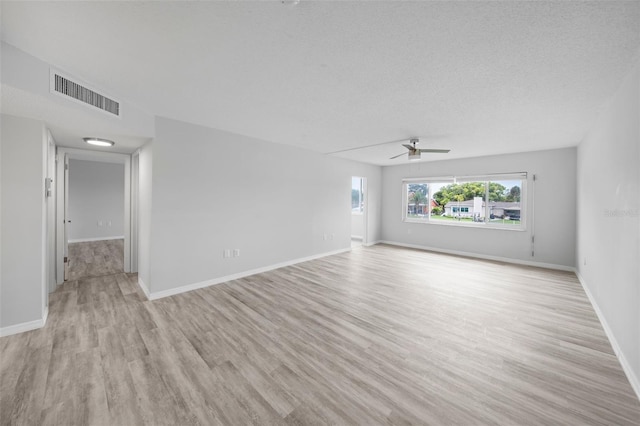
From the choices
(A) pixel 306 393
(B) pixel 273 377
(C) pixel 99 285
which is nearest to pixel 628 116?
(A) pixel 306 393

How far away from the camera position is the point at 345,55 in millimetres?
1881

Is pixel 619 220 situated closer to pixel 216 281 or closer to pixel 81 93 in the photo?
pixel 216 281

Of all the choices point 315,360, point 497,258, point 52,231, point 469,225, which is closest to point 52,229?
point 52,231

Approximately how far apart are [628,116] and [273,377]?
3776 mm

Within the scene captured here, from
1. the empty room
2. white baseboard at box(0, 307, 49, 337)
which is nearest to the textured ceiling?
the empty room

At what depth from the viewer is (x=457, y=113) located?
3.06 metres

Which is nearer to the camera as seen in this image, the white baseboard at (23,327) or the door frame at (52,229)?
the white baseboard at (23,327)

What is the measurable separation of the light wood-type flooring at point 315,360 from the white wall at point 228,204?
1.86 feet

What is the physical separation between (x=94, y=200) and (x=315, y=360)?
8712 millimetres

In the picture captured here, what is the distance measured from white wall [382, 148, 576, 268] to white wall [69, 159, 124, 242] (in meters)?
9.17

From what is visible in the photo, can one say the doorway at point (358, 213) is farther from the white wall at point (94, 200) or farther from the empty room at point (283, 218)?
the white wall at point (94, 200)

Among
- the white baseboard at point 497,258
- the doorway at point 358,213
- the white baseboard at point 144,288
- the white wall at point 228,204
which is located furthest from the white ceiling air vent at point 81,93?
the white baseboard at point 497,258

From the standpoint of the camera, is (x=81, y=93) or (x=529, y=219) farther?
(x=529, y=219)

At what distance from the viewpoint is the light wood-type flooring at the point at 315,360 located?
62.6 inches
